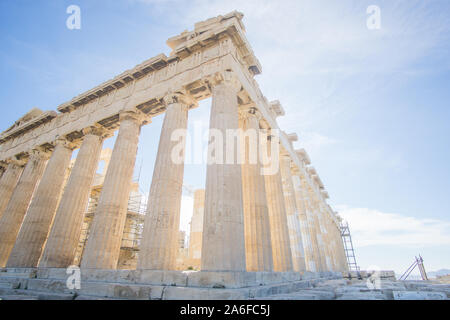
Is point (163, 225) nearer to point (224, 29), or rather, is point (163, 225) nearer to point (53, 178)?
point (224, 29)

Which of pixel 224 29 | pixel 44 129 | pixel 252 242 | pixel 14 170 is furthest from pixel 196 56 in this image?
pixel 14 170

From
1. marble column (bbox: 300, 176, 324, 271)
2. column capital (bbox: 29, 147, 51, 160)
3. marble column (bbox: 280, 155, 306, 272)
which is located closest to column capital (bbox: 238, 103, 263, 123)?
marble column (bbox: 280, 155, 306, 272)

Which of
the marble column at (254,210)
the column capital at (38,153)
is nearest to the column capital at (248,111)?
the marble column at (254,210)

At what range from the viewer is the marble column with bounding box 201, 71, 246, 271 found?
7.83 m

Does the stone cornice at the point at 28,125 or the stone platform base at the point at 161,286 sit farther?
the stone cornice at the point at 28,125

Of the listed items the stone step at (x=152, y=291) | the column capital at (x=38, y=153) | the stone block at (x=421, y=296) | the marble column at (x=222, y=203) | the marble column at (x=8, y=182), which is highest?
the column capital at (x=38, y=153)

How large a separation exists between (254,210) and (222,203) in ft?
10.2

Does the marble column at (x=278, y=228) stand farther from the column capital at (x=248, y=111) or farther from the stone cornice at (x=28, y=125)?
the stone cornice at (x=28, y=125)

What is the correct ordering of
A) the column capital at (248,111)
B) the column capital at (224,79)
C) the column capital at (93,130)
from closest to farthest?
1. the column capital at (224,79)
2. the column capital at (248,111)
3. the column capital at (93,130)

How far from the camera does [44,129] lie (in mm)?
19938

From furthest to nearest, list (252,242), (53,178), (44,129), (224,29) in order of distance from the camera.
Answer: (44,129), (53,178), (224,29), (252,242)

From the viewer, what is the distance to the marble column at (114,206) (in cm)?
1098

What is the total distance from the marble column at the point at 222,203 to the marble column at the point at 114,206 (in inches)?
234

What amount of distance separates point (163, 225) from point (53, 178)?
11.7m
